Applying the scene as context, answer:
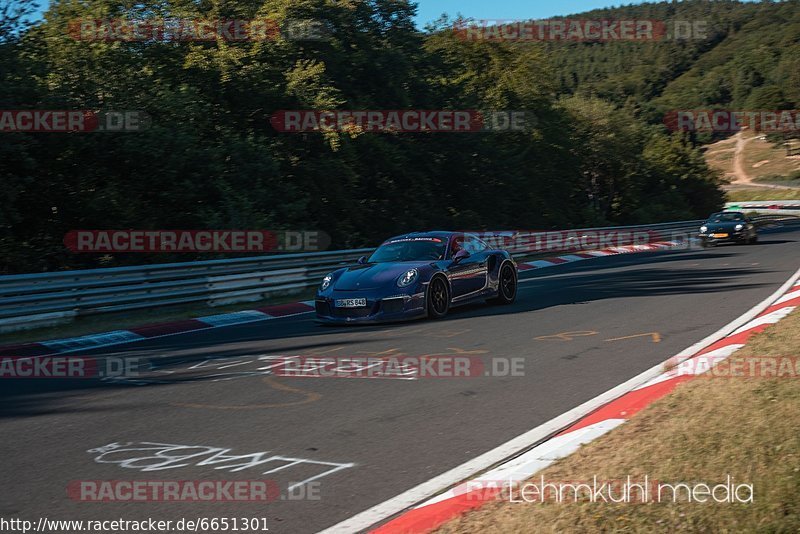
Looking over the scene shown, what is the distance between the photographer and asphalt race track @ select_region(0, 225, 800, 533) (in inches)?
202

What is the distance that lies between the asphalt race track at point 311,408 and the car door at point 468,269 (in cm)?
46

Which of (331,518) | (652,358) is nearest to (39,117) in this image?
(652,358)

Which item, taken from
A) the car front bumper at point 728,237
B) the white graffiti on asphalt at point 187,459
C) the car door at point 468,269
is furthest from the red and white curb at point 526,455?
the car front bumper at point 728,237

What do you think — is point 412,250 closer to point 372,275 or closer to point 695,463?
point 372,275

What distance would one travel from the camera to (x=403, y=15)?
36.7 m

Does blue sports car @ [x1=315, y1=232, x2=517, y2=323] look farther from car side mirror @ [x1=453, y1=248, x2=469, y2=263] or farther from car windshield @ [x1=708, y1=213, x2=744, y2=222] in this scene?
car windshield @ [x1=708, y1=213, x2=744, y2=222]

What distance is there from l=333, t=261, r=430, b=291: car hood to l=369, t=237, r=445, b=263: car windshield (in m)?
0.42

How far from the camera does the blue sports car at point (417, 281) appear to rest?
12.6 m

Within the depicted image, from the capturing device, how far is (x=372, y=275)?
42.9 ft

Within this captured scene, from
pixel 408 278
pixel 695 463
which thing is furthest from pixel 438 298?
pixel 695 463

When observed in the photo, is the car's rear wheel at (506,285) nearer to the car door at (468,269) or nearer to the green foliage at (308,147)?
the car door at (468,269)

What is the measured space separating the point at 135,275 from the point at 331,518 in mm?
11708

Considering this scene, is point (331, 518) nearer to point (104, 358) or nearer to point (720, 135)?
point (104, 358)

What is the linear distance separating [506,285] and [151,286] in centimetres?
646
